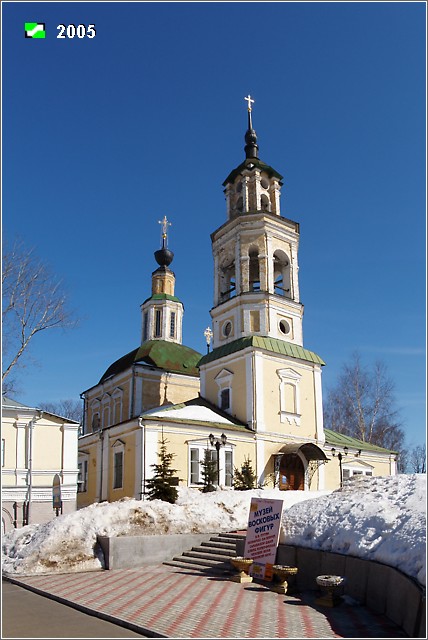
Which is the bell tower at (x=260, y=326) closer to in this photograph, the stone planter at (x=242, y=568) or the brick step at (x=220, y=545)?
the brick step at (x=220, y=545)

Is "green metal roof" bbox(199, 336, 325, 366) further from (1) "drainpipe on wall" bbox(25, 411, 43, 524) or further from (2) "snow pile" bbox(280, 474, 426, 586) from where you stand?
(2) "snow pile" bbox(280, 474, 426, 586)

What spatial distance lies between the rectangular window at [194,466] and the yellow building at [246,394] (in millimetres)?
40

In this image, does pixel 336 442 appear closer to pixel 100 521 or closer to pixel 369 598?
pixel 100 521

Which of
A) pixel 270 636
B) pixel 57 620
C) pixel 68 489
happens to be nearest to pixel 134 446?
pixel 68 489

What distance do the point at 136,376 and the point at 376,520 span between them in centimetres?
2452

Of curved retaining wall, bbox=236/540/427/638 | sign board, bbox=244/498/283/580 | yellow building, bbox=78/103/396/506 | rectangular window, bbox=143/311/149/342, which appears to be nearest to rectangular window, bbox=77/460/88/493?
yellow building, bbox=78/103/396/506

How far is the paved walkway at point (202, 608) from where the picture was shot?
24.3ft

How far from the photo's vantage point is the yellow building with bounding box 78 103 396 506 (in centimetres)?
2338

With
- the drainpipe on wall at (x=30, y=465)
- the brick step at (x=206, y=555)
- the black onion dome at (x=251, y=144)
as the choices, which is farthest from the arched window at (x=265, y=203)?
the brick step at (x=206, y=555)

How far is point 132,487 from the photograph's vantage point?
876 inches

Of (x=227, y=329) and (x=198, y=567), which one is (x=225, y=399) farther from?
(x=198, y=567)

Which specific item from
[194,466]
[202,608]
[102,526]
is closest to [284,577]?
[202,608]

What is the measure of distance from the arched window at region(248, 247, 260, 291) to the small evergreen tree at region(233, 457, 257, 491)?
9471 millimetres

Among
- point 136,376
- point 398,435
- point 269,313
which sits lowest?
point 398,435
